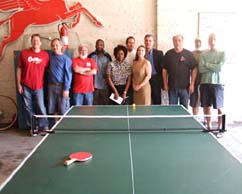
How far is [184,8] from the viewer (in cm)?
530

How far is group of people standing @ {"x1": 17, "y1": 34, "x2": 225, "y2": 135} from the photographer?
178 inches

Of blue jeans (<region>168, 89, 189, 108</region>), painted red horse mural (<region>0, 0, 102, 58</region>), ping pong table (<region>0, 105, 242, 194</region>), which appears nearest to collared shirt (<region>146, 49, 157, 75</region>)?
blue jeans (<region>168, 89, 189, 108</region>)

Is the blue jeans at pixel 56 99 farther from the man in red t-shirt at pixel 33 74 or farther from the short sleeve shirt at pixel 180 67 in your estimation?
the short sleeve shirt at pixel 180 67

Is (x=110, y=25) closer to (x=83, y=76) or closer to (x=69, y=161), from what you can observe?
(x=83, y=76)

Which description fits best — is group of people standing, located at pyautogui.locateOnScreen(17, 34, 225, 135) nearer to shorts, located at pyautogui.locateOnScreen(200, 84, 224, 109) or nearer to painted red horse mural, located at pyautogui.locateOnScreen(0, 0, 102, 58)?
shorts, located at pyautogui.locateOnScreen(200, 84, 224, 109)

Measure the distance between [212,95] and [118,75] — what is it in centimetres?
148

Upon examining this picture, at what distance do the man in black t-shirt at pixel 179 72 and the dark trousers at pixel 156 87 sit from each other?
0.15 m

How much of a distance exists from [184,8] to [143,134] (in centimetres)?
367

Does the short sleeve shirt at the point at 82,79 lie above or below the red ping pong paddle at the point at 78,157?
above

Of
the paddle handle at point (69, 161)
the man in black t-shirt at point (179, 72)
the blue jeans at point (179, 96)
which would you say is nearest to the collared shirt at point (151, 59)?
the man in black t-shirt at point (179, 72)

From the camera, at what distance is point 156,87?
15.9ft

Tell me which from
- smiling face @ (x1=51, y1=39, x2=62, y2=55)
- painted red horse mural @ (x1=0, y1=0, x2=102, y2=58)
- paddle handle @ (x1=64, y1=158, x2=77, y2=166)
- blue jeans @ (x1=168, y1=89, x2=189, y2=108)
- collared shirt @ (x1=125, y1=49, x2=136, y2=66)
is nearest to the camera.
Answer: paddle handle @ (x1=64, y1=158, x2=77, y2=166)

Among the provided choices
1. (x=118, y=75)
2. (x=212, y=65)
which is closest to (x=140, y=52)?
(x=118, y=75)

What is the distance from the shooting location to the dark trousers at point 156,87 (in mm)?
4844
